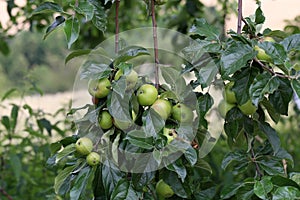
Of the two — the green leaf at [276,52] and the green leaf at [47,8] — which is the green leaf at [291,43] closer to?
the green leaf at [276,52]

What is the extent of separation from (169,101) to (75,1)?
32 centimetres

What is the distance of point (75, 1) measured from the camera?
3.91 feet

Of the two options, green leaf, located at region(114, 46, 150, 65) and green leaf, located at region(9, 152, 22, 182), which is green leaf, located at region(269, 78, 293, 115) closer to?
green leaf, located at region(114, 46, 150, 65)

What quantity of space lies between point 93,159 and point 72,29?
286 millimetres

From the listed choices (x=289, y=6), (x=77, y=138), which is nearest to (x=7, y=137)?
(x=77, y=138)

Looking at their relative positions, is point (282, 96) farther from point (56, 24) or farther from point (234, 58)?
point (56, 24)

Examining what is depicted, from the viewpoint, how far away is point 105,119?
1.09m

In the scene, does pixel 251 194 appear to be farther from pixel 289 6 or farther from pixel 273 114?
pixel 289 6

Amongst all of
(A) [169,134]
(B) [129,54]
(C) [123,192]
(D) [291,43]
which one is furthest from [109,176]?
(D) [291,43]

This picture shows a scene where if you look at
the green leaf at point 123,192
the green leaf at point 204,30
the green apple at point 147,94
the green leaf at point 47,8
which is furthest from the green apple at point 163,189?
the green leaf at point 47,8

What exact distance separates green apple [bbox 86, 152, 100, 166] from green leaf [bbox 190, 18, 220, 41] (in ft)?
1.14

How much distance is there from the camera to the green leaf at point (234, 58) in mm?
1038

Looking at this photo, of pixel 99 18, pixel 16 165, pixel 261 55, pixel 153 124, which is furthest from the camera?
pixel 16 165

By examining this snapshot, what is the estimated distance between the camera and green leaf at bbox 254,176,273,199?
3.59ft
